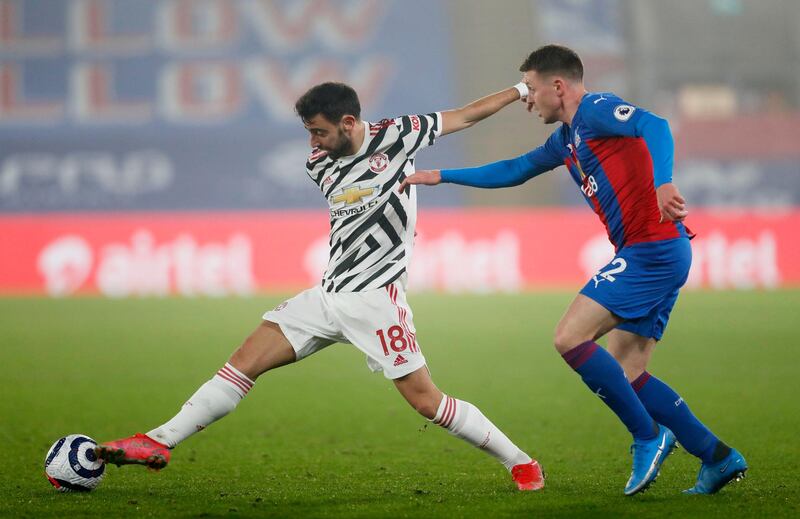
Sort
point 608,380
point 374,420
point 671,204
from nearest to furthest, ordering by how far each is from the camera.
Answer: point 671,204, point 608,380, point 374,420

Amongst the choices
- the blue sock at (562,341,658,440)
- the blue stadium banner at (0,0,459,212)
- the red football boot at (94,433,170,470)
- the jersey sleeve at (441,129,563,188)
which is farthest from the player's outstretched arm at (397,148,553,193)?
the blue stadium banner at (0,0,459,212)

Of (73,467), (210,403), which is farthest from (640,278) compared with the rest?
(73,467)

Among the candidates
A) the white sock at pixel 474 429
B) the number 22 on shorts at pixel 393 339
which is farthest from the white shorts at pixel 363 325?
the white sock at pixel 474 429

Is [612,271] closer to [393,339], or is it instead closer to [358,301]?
[393,339]

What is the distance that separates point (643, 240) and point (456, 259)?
14887 mm

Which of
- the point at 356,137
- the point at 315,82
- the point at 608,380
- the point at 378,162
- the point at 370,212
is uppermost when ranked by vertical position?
the point at 315,82

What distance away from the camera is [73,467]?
5.03 metres

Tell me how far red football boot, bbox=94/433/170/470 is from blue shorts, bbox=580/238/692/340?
6.55 ft

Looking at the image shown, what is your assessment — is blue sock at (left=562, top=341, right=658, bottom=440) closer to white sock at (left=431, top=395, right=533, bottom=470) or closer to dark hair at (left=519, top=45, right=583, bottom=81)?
white sock at (left=431, top=395, right=533, bottom=470)

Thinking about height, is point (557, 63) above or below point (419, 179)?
above

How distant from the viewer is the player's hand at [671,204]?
175 inches

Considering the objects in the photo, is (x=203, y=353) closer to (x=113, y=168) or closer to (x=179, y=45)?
(x=113, y=168)

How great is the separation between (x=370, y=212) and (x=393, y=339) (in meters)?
0.61

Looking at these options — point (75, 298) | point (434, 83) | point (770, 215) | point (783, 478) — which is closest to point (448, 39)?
point (434, 83)
